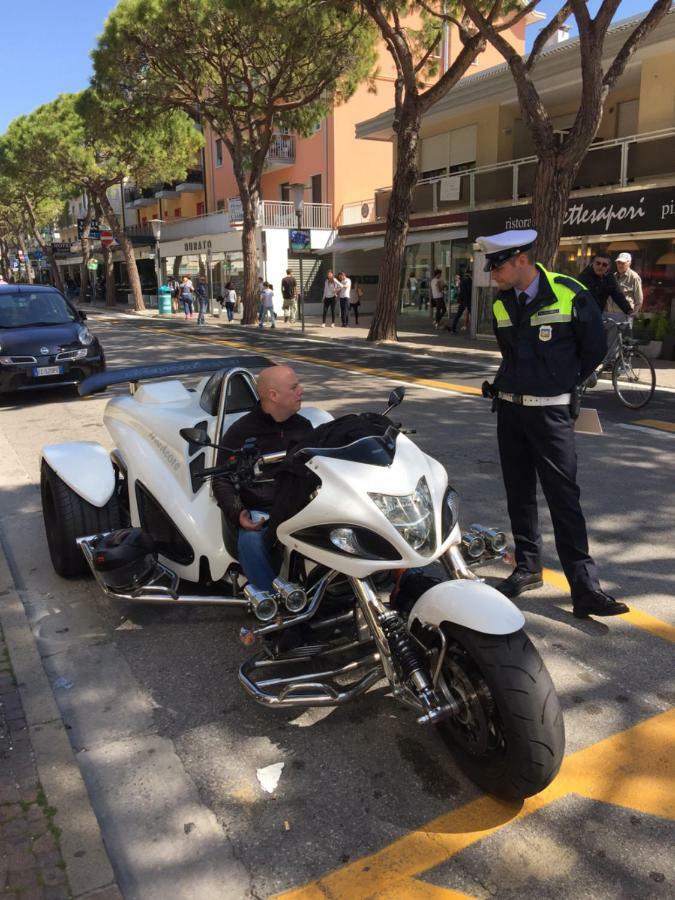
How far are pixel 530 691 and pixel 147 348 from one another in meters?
16.6

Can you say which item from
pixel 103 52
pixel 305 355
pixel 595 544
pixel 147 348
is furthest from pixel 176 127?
pixel 595 544

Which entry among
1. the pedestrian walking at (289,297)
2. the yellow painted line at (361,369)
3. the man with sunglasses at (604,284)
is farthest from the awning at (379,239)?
the man with sunglasses at (604,284)

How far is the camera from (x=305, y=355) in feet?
53.2

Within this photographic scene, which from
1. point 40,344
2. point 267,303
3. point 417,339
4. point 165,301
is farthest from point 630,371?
point 165,301

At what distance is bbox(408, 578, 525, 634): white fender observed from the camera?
2.45m

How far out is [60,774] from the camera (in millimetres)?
2676

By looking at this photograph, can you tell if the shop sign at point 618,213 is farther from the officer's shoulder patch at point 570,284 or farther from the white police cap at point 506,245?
the white police cap at point 506,245

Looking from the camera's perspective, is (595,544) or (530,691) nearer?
(530,691)

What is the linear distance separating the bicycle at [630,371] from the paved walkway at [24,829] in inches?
323

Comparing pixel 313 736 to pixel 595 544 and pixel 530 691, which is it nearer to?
pixel 530 691

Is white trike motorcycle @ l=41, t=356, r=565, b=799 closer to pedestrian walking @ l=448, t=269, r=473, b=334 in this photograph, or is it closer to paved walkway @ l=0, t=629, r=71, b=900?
paved walkway @ l=0, t=629, r=71, b=900

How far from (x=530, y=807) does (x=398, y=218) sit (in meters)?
17.2

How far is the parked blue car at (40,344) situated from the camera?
9883 millimetres

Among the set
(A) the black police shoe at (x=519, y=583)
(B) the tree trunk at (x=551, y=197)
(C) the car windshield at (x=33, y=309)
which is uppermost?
(B) the tree trunk at (x=551, y=197)
